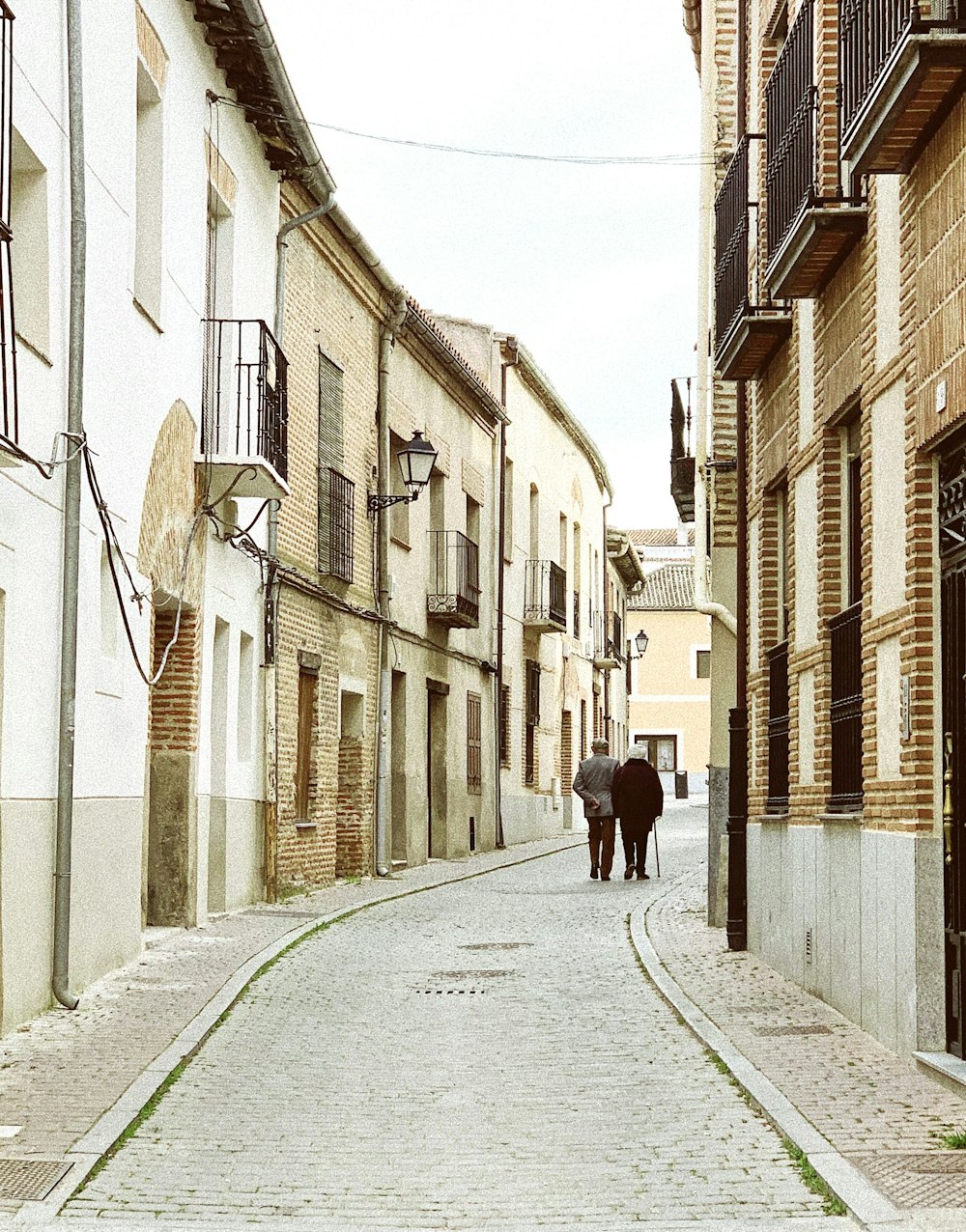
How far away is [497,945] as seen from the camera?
13781 mm

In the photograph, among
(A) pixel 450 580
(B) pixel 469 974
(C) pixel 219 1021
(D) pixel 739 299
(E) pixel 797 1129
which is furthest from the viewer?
(A) pixel 450 580

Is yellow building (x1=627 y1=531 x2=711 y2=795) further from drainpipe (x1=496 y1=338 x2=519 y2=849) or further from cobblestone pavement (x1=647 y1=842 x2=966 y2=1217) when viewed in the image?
cobblestone pavement (x1=647 y1=842 x2=966 y2=1217)

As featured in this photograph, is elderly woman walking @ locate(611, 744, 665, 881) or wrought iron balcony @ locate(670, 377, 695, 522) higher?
wrought iron balcony @ locate(670, 377, 695, 522)

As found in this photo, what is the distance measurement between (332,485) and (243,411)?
13.2 feet

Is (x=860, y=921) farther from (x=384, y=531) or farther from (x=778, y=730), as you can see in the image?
(x=384, y=531)

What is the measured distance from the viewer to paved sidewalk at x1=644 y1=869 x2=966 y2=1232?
602 centimetres

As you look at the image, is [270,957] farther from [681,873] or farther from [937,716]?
[681,873]

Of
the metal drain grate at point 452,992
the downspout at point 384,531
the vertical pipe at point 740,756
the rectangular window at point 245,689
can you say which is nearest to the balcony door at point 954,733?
the metal drain grate at point 452,992

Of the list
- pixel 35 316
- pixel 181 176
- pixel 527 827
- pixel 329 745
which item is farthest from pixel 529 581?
pixel 35 316

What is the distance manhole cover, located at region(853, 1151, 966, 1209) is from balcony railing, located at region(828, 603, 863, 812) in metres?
3.60

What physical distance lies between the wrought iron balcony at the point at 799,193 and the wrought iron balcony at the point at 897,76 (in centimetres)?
82

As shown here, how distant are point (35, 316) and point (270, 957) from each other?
15.4 ft

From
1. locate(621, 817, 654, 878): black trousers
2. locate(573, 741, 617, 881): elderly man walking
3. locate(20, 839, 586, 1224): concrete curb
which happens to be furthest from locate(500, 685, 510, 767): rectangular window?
locate(20, 839, 586, 1224): concrete curb

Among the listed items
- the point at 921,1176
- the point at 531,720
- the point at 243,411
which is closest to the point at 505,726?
the point at 531,720
